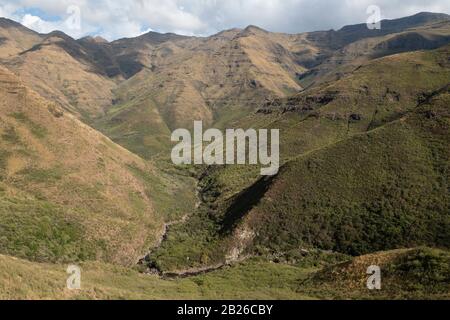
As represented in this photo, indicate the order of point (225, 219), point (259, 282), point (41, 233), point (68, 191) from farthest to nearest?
point (225, 219) < point (68, 191) < point (41, 233) < point (259, 282)

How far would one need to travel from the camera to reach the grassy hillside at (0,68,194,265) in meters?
84.2

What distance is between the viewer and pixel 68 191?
4131 inches

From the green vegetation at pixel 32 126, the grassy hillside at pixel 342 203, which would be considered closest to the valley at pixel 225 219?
the grassy hillside at pixel 342 203

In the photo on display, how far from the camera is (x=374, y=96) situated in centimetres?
18088

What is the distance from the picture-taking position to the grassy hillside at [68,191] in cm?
8425

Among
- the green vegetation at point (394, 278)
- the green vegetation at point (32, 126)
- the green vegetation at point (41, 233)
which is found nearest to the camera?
the green vegetation at point (394, 278)

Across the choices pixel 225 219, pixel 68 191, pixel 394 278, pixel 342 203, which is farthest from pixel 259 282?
pixel 68 191

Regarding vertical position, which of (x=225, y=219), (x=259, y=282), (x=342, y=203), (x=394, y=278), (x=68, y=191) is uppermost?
(x=68, y=191)

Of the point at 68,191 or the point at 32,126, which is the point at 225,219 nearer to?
the point at 68,191

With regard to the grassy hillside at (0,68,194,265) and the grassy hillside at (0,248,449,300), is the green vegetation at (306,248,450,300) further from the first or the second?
the grassy hillside at (0,68,194,265)

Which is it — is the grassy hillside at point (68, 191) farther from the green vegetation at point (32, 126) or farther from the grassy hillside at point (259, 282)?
the grassy hillside at point (259, 282)

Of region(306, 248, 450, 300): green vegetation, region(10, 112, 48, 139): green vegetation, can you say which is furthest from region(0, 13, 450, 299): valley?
region(10, 112, 48, 139): green vegetation
